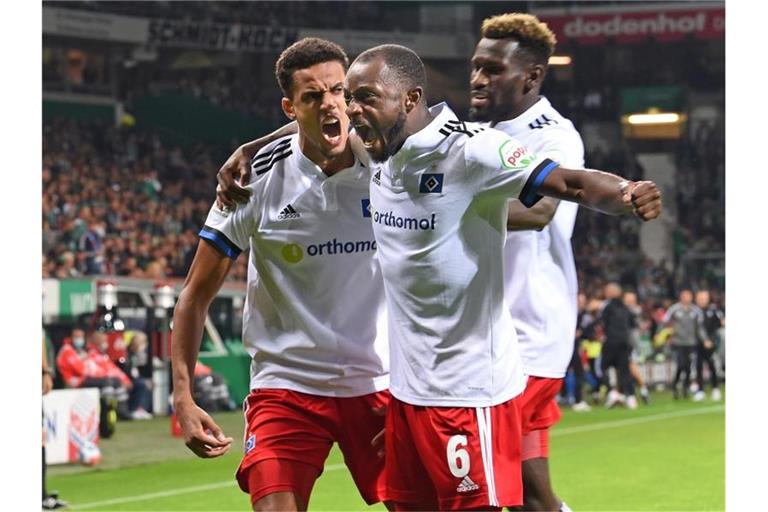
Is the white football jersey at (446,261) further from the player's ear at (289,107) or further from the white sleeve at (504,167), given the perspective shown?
the player's ear at (289,107)

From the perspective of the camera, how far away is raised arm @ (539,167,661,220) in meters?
3.56

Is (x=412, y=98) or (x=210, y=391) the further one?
(x=210, y=391)

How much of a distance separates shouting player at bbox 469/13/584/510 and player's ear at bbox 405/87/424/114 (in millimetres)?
1262

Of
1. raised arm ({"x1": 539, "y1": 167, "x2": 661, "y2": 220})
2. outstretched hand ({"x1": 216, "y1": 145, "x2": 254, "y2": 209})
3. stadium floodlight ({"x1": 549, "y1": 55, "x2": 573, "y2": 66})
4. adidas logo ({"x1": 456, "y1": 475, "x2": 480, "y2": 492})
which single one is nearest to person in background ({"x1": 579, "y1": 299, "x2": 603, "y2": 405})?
stadium floodlight ({"x1": 549, "y1": 55, "x2": 573, "y2": 66})

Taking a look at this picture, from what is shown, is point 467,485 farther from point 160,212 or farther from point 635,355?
point 160,212

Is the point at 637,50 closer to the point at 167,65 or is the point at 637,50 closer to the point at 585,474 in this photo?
the point at 167,65

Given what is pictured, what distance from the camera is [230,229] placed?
15.8ft

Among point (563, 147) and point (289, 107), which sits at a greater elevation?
point (289, 107)

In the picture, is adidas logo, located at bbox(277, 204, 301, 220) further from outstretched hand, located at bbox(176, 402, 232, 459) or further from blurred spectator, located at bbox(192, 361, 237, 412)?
blurred spectator, located at bbox(192, 361, 237, 412)

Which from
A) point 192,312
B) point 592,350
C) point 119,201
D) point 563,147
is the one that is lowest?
point 592,350

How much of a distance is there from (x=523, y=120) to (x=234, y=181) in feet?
4.30

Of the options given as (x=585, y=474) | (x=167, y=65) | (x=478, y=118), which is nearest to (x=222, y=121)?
(x=167, y=65)

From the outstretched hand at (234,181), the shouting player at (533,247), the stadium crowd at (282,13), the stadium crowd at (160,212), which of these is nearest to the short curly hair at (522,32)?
the shouting player at (533,247)

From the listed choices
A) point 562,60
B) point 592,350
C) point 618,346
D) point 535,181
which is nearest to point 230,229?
point 535,181
